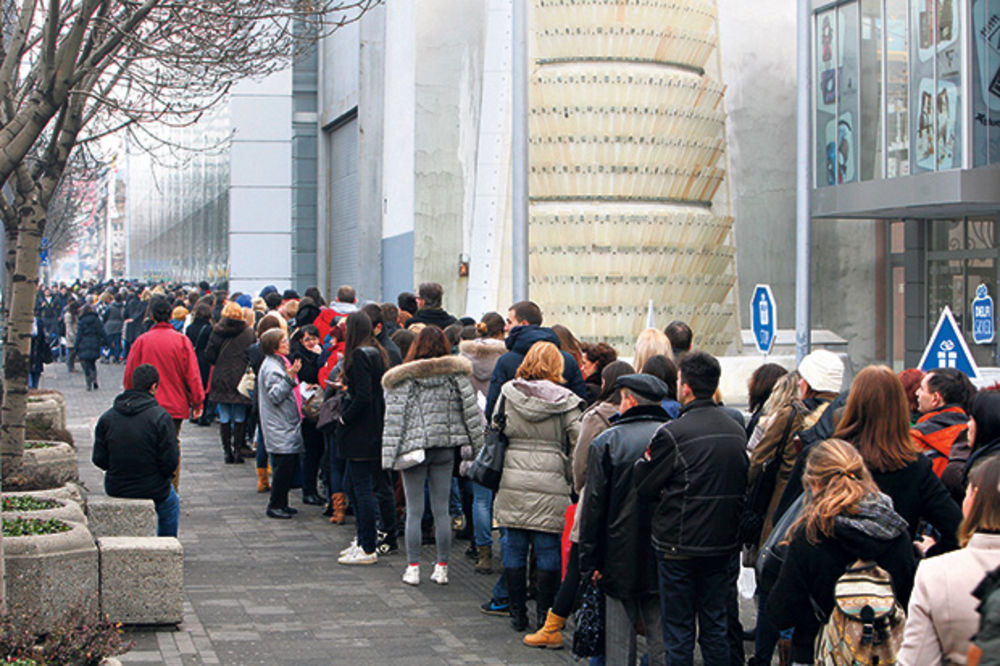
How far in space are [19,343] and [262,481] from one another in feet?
15.7

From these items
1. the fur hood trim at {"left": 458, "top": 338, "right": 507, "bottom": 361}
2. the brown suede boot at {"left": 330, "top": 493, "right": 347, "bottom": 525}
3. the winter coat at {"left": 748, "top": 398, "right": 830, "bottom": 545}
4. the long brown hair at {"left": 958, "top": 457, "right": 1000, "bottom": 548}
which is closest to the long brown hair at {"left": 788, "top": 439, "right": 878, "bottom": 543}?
the long brown hair at {"left": 958, "top": 457, "right": 1000, "bottom": 548}

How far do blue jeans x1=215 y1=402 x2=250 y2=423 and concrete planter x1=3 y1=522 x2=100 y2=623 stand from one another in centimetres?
814

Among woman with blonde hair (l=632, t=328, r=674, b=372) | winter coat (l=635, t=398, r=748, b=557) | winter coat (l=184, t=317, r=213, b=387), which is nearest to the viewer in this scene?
winter coat (l=635, t=398, r=748, b=557)

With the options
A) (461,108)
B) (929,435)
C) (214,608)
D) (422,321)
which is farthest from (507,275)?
(929,435)

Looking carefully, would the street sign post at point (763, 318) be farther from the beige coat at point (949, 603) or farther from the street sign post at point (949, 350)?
the beige coat at point (949, 603)

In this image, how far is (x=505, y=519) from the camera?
829 centimetres

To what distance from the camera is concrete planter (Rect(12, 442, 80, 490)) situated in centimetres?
975

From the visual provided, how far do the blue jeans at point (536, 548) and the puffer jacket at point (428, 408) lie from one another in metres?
1.33

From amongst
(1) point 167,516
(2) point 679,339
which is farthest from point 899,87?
(1) point 167,516

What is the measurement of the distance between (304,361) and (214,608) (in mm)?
4231

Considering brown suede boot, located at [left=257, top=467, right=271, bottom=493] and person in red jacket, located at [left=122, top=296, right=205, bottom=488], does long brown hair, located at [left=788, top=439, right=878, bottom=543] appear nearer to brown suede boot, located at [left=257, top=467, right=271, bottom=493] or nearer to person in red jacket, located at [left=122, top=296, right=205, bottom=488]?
person in red jacket, located at [left=122, top=296, right=205, bottom=488]

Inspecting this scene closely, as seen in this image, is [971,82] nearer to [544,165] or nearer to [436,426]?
[544,165]

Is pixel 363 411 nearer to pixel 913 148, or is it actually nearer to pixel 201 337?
pixel 201 337

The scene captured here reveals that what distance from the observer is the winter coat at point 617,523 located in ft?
21.9
